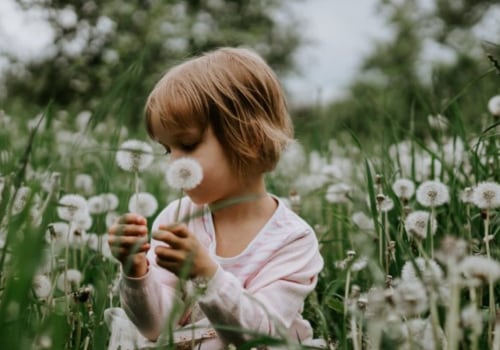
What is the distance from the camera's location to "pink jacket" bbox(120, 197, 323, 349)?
4.99 feet

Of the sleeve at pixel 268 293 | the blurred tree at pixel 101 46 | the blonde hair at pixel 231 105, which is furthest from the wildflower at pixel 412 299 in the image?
the blurred tree at pixel 101 46

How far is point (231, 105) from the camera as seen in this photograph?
185 centimetres

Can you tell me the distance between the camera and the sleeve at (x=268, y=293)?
4.93 ft

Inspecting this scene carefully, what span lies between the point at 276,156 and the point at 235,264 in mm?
332

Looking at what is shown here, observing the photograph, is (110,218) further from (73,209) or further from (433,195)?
(433,195)

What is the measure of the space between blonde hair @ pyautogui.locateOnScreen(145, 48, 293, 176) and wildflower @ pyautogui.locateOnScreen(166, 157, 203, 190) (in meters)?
0.32

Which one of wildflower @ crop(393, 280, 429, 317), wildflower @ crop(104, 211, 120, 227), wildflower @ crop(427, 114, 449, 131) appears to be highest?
wildflower @ crop(427, 114, 449, 131)

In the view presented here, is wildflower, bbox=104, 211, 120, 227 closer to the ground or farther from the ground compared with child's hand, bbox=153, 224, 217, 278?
farther from the ground

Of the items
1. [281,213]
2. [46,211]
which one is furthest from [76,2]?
[46,211]

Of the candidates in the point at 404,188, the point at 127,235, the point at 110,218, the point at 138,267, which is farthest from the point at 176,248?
the point at 110,218

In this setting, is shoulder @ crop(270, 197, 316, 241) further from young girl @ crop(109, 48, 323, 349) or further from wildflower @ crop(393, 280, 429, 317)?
wildflower @ crop(393, 280, 429, 317)

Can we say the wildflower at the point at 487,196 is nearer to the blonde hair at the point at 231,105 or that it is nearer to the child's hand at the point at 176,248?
the blonde hair at the point at 231,105

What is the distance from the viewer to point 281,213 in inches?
73.4

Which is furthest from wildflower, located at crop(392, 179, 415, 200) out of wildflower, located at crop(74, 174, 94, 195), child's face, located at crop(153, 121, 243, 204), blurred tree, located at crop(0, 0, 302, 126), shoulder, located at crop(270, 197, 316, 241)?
blurred tree, located at crop(0, 0, 302, 126)
